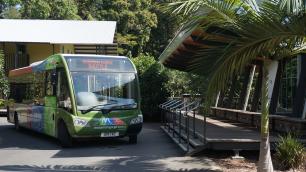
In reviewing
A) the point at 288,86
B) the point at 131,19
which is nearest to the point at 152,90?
the point at 288,86

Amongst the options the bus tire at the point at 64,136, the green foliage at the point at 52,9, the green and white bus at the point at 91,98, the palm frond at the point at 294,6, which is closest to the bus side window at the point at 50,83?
the green and white bus at the point at 91,98

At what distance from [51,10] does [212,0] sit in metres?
46.9

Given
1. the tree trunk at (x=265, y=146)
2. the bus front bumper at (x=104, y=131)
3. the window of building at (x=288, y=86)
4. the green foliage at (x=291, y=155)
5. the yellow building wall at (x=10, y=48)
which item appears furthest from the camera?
the yellow building wall at (x=10, y=48)

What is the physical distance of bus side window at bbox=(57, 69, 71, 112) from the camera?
1569 centimetres

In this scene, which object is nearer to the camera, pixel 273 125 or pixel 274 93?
pixel 273 125

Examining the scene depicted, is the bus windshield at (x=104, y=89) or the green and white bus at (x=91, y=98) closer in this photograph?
the green and white bus at (x=91, y=98)

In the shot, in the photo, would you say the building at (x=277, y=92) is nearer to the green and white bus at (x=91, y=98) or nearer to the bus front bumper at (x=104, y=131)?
the green and white bus at (x=91, y=98)

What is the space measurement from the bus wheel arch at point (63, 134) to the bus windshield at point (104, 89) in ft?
3.36

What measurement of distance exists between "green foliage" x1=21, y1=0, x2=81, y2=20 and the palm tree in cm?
4509

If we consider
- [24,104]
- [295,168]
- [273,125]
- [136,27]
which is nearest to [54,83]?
[24,104]

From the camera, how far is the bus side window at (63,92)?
1569 centimetres

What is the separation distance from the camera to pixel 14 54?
37344 mm

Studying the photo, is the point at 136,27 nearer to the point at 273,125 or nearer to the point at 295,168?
the point at 273,125

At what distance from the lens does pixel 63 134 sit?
15969 mm
